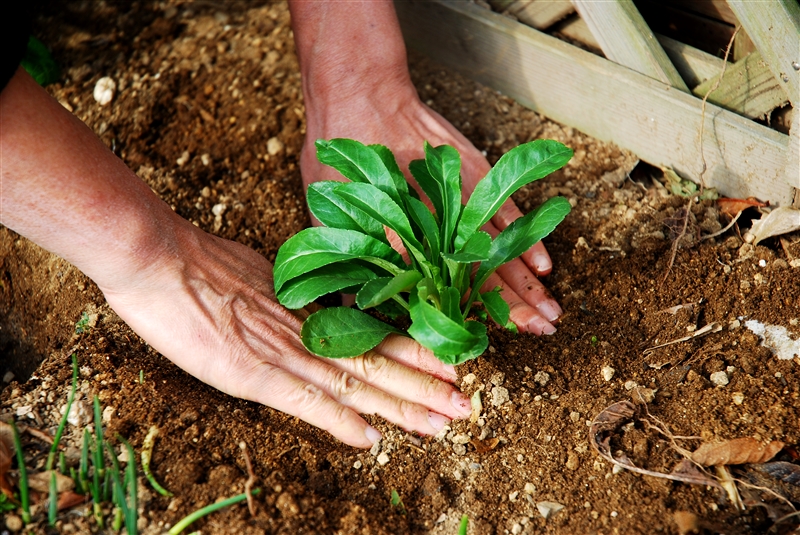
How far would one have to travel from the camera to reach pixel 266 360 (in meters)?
2.02

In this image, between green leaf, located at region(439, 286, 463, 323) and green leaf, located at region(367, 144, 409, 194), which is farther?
green leaf, located at region(367, 144, 409, 194)

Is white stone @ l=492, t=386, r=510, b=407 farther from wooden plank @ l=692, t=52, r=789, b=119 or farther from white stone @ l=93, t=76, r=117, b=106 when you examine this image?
white stone @ l=93, t=76, r=117, b=106

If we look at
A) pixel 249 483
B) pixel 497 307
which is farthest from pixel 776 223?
pixel 249 483

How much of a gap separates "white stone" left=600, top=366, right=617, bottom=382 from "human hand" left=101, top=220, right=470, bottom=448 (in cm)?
39

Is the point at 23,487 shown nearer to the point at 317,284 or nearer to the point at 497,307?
the point at 317,284

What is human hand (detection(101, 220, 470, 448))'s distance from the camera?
1960mm

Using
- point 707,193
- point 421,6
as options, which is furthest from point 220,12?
point 707,193

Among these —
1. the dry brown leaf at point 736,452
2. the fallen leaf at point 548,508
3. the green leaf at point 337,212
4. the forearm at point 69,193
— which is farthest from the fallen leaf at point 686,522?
the forearm at point 69,193

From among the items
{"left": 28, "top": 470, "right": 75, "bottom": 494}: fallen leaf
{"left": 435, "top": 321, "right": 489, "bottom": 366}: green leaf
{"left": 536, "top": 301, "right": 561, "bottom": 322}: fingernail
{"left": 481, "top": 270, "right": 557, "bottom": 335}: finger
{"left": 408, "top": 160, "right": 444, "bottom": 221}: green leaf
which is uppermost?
{"left": 28, "top": 470, "right": 75, "bottom": 494}: fallen leaf

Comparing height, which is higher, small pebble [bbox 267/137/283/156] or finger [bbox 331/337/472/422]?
small pebble [bbox 267/137/283/156]

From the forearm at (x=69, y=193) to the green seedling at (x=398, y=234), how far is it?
41 cm

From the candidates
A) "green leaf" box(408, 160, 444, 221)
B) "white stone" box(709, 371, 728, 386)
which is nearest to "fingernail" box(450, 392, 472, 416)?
"green leaf" box(408, 160, 444, 221)

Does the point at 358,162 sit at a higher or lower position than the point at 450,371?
higher

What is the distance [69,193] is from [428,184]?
38.6 inches
